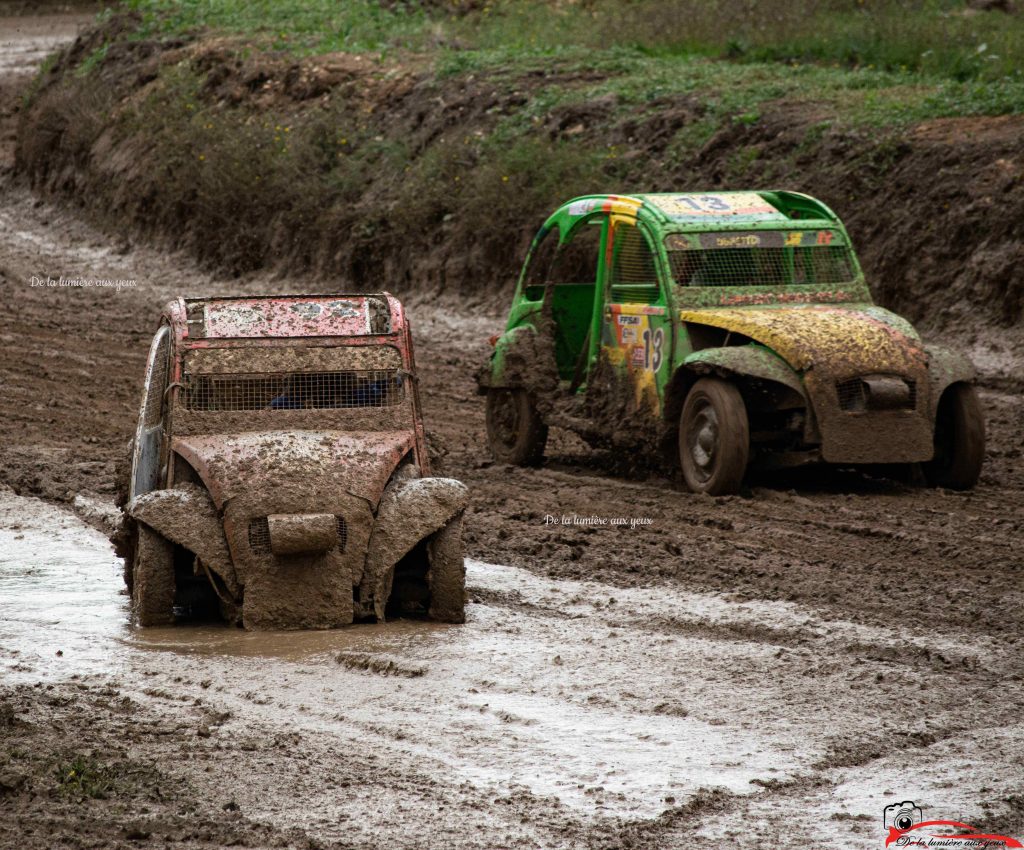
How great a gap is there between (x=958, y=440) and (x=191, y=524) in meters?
5.58

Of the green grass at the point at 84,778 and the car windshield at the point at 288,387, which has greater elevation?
the car windshield at the point at 288,387

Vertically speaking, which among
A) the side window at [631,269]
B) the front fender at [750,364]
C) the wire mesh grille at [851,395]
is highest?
the side window at [631,269]

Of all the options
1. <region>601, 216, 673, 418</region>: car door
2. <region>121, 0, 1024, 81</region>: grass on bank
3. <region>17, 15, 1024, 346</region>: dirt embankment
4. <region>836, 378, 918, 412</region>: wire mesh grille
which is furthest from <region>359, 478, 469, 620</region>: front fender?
<region>121, 0, 1024, 81</region>: grass on bank

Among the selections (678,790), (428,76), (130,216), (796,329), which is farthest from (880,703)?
(130,216)

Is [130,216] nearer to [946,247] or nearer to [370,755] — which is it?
[946,247]

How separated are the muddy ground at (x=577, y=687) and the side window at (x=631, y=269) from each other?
136 cm

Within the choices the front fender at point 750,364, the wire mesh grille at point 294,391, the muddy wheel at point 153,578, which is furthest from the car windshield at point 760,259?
the muddy wheel at point 153,578

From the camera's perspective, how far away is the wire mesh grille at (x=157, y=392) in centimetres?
873

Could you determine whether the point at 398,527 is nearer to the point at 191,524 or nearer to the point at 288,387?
the point at 191,524

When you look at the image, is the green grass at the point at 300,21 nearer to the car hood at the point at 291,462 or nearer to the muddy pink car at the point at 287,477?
the muddy pink car at the point at 287,477

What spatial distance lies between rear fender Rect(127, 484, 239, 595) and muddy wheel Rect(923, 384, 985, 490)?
5426 millimetres

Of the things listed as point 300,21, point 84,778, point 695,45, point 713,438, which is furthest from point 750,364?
point 300,21

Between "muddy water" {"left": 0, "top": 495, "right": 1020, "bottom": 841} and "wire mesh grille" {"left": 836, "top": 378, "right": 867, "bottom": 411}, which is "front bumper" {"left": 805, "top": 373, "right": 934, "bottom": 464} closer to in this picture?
"wire mesh grille" {"left": 836, "top": 378, "right": 867, "bottom": 411}

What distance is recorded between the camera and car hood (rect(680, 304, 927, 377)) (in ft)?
34.4
